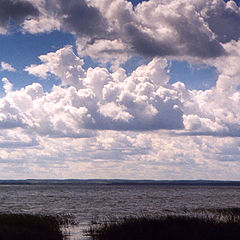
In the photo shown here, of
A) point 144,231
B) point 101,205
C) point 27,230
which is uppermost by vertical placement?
point 27,230

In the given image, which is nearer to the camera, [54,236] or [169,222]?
[54,236]

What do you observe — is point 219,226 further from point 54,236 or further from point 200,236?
point 54,236

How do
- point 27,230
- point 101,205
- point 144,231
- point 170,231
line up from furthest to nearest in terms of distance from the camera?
1. point 101,205
2. point 27,230
3. point 144,231
4. point 170,231

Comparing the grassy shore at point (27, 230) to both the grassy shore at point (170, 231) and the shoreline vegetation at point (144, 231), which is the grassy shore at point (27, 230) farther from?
the grassy shore at point (170, 231)

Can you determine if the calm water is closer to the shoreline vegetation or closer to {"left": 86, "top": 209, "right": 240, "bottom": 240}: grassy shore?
the shoreline vegetation

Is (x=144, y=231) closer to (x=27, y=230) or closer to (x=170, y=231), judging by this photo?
(x=170, y=231)

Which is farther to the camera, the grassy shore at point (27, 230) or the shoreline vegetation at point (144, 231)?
the shoreline vegetation at point (144, 231)

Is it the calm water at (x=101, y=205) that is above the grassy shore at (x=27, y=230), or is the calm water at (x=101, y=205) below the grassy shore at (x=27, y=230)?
below

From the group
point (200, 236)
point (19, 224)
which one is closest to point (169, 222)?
point (200, 236)

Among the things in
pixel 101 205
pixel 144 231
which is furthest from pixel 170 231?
pixel 101 205

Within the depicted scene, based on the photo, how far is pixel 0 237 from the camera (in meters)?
27.3

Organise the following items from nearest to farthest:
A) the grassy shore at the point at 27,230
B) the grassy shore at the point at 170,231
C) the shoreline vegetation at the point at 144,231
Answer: the grassy shore at the point at 27,230 < the shoreline vegetation at the point at 144,231 < the grassy shore at the point at 170,231

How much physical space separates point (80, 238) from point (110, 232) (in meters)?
3.07

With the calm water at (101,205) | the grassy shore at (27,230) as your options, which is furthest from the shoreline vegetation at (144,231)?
the calm water at (101,205)
